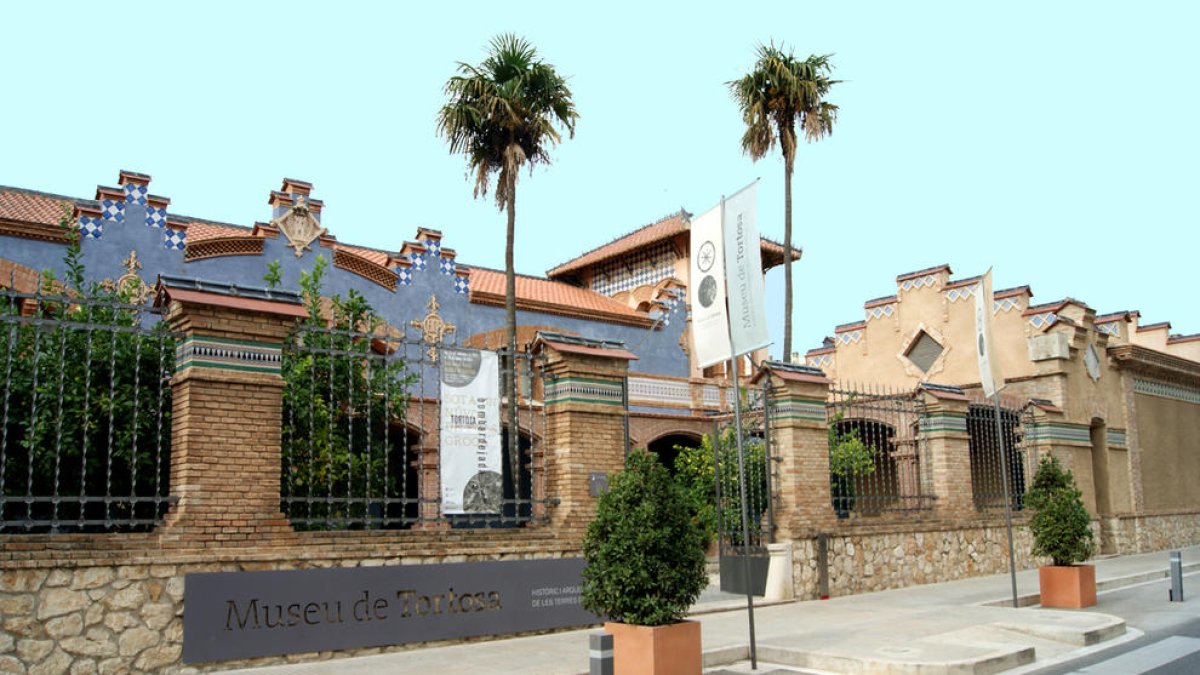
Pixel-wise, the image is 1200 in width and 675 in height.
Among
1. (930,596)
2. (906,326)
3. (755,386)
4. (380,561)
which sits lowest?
(930,596)

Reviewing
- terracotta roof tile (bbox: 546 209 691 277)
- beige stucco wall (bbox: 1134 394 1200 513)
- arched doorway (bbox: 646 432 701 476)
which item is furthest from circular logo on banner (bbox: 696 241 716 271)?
terracotta roof tile (bbox: 546 209 691 277)

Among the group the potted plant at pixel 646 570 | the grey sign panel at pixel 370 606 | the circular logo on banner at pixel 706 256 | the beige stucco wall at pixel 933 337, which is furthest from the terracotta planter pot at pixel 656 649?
the beige stucco wall at pixel 933 337

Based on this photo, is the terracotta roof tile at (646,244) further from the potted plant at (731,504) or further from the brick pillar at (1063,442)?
the brick pillar at (1063,442)

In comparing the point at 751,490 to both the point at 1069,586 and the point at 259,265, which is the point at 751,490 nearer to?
the point at 1069,586

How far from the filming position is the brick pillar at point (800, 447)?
1573 centimetres

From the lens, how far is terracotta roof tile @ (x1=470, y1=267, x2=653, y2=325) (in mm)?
26672

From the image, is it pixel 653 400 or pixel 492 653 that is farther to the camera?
pixel 653 400

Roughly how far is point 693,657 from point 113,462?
6427mm

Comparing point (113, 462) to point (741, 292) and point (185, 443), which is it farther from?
point (741, 292)

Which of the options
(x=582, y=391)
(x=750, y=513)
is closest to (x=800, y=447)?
(x=750, y=513)

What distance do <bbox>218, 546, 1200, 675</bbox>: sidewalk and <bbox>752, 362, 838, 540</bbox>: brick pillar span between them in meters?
1.34

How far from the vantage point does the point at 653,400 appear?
26.9 meters

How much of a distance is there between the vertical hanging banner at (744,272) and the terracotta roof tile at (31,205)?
46.3 feet

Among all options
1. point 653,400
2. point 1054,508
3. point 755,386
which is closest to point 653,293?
point 653,400
